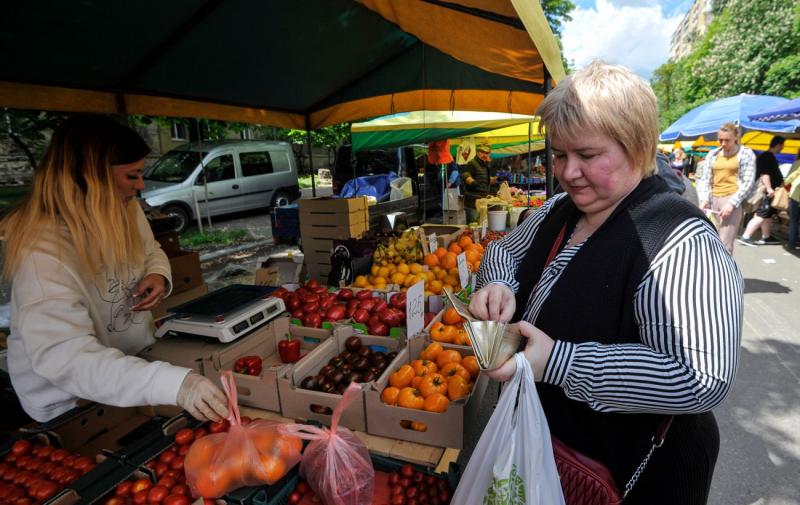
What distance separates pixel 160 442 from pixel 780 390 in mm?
4518

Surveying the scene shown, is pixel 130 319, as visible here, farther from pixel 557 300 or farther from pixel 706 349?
pixel 706 349

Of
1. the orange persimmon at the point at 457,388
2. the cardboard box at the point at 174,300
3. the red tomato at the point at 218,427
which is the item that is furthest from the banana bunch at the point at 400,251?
the red tomato at the point at 218,427

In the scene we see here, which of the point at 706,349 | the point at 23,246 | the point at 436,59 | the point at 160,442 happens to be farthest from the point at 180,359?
the point at 436,59

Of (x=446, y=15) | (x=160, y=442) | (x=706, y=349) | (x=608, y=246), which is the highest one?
(x=446, y=15)

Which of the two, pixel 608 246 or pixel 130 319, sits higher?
pixel 608 246

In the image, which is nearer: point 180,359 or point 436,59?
point 180,359

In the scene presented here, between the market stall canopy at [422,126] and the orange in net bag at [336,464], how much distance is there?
5587mm

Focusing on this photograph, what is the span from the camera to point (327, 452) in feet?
4.22

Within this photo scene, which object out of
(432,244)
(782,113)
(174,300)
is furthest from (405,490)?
(782,113)

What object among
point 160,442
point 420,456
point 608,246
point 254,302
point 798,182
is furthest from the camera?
point 798,182

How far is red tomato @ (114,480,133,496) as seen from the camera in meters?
1.28

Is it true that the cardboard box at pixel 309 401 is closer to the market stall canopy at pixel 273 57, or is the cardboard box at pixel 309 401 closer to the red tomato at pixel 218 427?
the red tomato at pixel 218 427

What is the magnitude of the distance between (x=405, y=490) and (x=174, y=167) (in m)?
12.3

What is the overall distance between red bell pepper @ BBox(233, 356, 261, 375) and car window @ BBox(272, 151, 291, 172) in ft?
38.9
